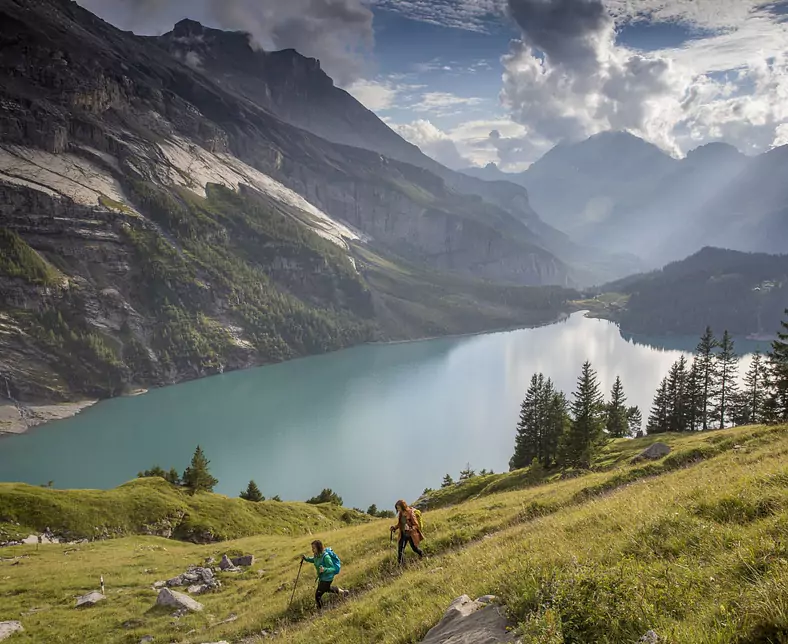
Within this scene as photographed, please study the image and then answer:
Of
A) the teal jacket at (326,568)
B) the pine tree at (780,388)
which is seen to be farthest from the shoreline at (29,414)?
the pine tree at (780,388)

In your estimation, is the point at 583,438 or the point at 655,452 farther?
the point at 583,438

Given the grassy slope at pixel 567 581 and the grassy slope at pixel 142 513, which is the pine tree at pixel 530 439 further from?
the grassy slope at pixel 567 581

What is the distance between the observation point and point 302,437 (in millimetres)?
136250

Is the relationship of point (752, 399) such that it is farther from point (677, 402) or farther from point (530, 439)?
point (530, 439)

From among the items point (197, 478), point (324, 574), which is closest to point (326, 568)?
point (324, 574)

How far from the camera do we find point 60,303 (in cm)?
19400

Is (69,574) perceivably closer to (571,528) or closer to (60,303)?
(571,528)

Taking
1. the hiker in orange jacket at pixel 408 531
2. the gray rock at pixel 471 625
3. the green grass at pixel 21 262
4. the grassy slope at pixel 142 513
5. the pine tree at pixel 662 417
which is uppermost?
the green grass at pixel 21 262

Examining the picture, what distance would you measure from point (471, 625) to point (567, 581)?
6.22 ft

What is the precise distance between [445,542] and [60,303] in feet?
751

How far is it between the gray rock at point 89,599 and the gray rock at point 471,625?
2330 cm

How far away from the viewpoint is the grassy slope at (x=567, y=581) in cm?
560

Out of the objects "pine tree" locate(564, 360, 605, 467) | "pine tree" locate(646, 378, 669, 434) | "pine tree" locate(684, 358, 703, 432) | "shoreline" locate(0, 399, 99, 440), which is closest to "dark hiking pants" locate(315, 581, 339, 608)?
"pine tree" locate(564, 360, 605, 467)

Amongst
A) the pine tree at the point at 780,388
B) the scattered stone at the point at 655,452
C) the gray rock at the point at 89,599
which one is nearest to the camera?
the gray rock at the point at 89,599
